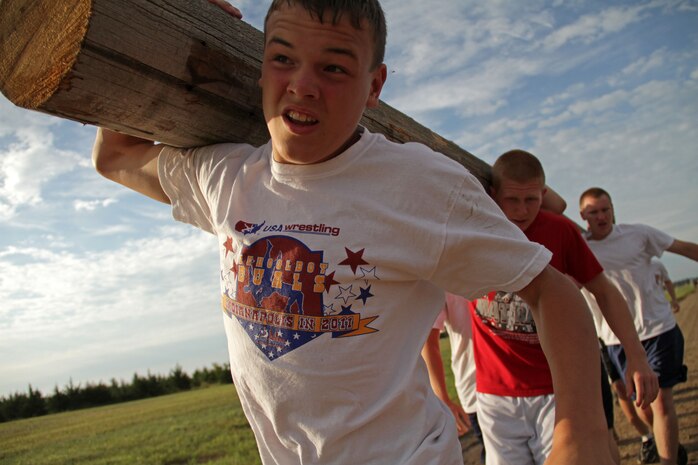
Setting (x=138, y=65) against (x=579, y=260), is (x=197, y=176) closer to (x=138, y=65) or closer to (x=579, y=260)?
(x=138, y=65)

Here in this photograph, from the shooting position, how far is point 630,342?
2998mm

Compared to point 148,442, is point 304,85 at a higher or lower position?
higher

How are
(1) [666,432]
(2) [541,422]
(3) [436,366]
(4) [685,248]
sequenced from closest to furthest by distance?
(2) [541,422] < (3) [436,366] < (1) [666,432] < (4) [685,248]

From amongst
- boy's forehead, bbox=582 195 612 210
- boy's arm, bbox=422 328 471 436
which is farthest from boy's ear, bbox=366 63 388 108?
boy's forehead, bbox=582 195 612 210

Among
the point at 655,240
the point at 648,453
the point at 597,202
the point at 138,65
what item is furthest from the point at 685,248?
the point at 138,65

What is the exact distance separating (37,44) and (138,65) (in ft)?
0.94

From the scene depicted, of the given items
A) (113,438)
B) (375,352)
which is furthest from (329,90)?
(113,438)

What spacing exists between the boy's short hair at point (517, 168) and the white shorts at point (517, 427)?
4.58 ft

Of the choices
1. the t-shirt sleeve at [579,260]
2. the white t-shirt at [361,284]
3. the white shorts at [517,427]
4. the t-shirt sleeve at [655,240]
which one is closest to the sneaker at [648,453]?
the t-shirt sleeve at [655,240]

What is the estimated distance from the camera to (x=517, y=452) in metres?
3.93

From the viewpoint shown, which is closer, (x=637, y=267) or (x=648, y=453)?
(x=648, y=453)

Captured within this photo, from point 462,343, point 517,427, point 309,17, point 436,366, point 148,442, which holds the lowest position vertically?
point 148,442

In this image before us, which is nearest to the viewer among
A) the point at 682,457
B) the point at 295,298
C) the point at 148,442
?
the point at 295,298

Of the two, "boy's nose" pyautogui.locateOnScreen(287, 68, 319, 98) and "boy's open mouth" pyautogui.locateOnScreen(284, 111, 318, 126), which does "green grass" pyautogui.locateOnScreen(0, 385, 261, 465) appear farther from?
"boy's nose" pyautogui.locateOnScreen(287, 68, 319, 98)
